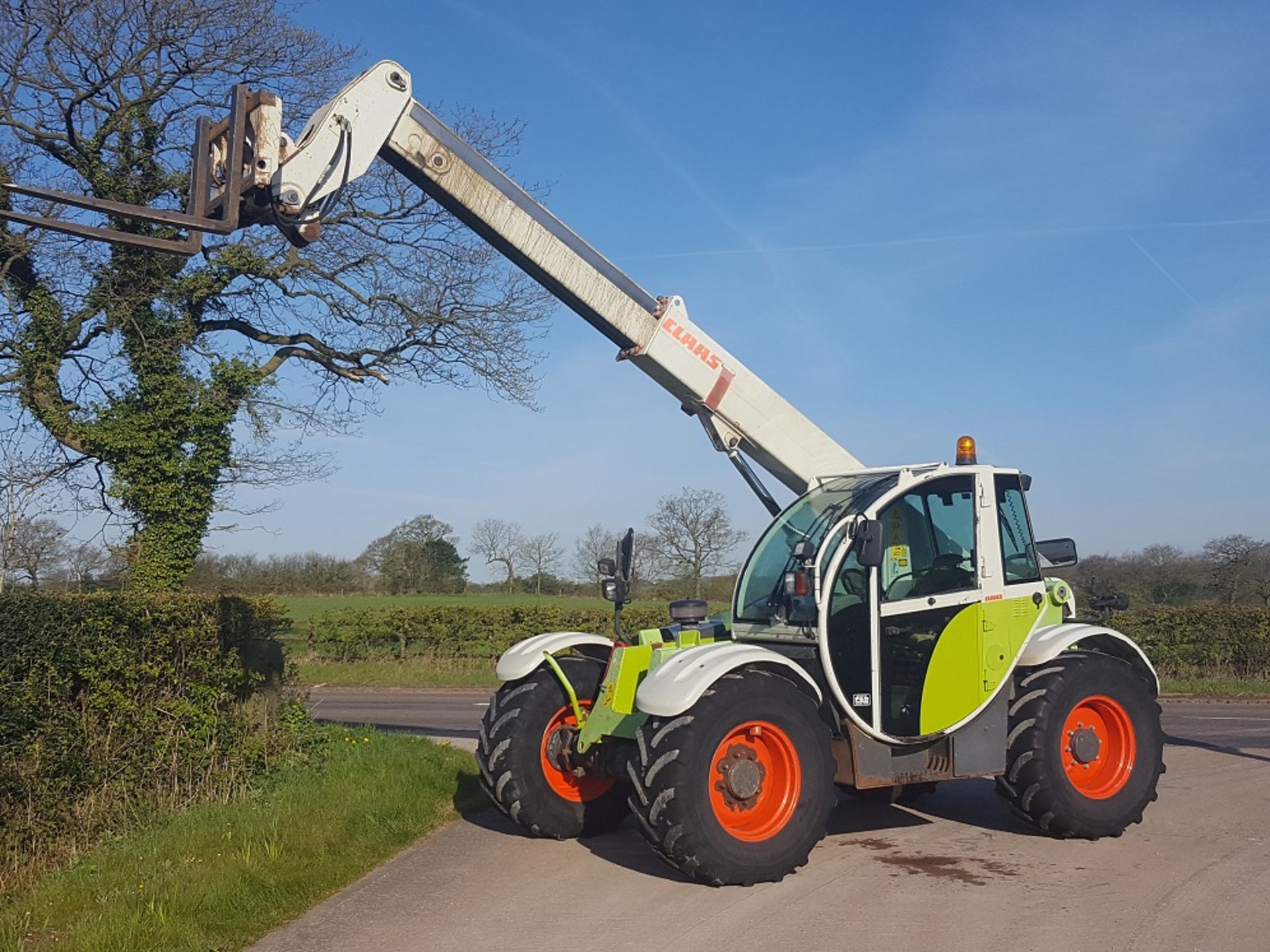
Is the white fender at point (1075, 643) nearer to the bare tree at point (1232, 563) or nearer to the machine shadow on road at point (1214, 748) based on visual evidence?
the machine shadow on road at point (1214, 748)

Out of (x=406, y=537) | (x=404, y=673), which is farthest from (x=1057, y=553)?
(x=406, y=537)

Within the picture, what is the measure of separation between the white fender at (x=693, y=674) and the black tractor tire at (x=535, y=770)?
1205mm

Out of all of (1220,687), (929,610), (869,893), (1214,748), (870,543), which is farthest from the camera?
(1220,687)

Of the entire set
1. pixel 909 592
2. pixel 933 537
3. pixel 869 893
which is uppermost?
pixel 933 537

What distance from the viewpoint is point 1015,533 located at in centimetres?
832

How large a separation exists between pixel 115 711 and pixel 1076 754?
655 cm

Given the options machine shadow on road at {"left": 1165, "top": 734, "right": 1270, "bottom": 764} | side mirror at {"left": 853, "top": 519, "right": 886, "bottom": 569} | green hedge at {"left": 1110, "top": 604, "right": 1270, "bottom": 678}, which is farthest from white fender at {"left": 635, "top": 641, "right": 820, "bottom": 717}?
green hedge at {"left": 1110, "top": 604, "right": 1270, "bottom": 678}

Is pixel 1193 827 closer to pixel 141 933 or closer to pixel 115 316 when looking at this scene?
pixel 141 933

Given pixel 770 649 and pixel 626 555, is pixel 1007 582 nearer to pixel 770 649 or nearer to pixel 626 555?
pixel 770 649

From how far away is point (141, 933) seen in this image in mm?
Result: 5633

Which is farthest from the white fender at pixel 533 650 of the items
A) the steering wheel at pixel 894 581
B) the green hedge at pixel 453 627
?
the green hedge at pixel 453 627

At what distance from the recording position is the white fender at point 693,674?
6.63m

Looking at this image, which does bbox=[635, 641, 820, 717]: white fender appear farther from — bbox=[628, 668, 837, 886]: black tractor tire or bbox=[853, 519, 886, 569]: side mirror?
bbox=[853, 519, 886, 569]: side mirror

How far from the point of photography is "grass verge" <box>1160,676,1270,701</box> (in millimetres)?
19812
